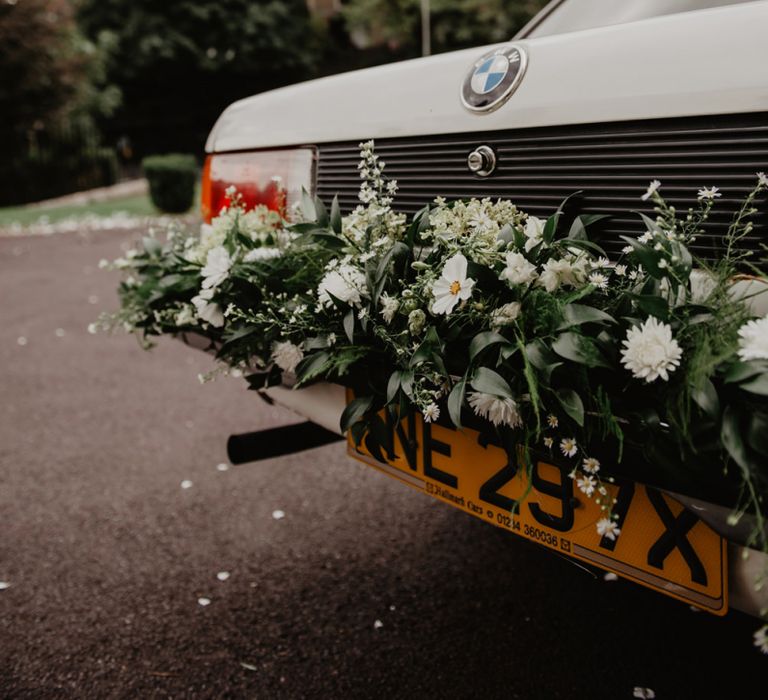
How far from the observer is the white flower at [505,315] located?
51.8 inches

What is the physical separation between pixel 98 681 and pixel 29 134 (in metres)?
17.7

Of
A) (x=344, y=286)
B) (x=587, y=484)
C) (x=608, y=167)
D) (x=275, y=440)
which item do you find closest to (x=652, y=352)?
(x=587, y=484)

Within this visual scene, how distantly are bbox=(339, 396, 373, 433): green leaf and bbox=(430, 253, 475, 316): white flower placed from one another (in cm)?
25

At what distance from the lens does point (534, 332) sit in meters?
1.29

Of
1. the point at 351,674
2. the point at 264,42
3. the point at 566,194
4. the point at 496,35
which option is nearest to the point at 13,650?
the point at 351,674

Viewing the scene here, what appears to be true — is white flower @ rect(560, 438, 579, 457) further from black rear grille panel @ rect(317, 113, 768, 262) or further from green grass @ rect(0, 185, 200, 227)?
green grass @ rect(0, 185, 200, 227)

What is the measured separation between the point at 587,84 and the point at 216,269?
0.96 m

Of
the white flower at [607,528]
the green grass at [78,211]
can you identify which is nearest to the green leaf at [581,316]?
the white flower at [607,528]

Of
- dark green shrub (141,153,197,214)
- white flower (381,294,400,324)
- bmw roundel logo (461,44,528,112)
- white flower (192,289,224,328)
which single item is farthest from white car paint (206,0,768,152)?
dark green shrub (141,153,197,214)

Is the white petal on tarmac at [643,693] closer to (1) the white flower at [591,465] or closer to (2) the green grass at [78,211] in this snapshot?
(1) the white flower at [591,465]

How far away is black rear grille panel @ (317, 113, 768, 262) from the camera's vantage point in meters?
1.31

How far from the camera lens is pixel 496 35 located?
66.5 feet

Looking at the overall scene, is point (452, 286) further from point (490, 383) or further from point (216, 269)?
point (216, 269)

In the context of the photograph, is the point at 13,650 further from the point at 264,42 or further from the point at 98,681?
the point at 264,42
